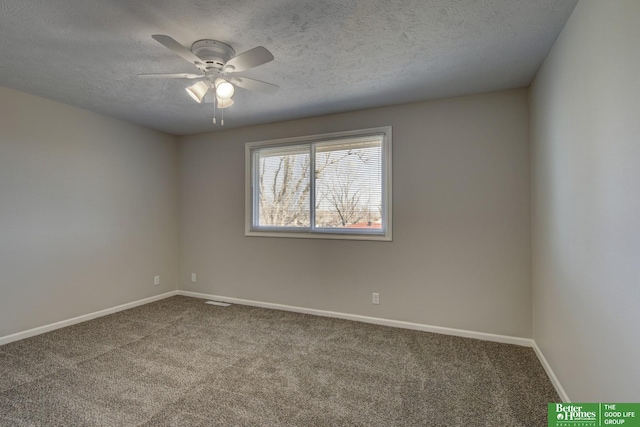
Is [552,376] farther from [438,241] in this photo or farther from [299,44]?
[299,44]

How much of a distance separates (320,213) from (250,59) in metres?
2.24

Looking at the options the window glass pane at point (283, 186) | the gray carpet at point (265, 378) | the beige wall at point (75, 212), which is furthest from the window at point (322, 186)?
the beige wall at point (75, 212)

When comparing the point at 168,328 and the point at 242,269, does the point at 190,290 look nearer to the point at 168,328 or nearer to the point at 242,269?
the point at 242,269

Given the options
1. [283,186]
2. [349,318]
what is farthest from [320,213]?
[349,318]

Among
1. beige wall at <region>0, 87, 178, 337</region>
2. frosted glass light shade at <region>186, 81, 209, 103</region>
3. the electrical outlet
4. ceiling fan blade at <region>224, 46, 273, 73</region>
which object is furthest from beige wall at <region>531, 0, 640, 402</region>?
beige wall at <region>0, 87, 178, 337</region>

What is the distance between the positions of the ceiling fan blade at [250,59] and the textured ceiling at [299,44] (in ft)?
0.76

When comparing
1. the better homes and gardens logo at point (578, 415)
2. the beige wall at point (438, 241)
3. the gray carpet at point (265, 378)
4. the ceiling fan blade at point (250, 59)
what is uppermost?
the ceiling fan blade at point (250, 59)

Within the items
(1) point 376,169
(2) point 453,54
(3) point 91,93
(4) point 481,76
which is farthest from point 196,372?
(4) point 481,76

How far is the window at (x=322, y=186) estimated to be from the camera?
3.56 m

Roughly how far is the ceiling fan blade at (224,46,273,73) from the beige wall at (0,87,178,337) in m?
2.58

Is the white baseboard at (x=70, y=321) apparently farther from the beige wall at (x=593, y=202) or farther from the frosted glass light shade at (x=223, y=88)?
the beige wall at (x=593, y=202)

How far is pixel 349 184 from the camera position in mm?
3713

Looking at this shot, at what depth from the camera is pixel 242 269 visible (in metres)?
4.33

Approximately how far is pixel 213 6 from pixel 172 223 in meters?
3.69
